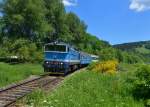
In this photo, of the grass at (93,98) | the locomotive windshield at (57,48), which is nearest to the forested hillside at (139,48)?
the locomotive windshield at (57,48)

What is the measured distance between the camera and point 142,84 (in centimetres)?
1797

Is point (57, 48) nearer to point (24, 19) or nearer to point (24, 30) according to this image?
point (24, 19)

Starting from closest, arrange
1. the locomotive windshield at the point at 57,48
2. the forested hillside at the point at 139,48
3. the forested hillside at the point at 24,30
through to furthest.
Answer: the locomotive windshield at the point at 57,48 → the forested hillside at the point at 24,30 → the forested hillside at the point at 139,48

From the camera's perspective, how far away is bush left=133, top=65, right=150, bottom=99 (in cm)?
1741

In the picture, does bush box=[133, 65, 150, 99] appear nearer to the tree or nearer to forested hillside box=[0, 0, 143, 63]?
forested hillside box=[0, 0, 143, 63]

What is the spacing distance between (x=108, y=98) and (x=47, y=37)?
69610 mm

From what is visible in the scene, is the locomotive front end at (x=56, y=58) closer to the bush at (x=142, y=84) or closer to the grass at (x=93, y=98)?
the grass at (x=93, y=98)

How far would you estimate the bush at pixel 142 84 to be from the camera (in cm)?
1741

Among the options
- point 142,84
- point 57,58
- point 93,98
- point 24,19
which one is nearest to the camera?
point 93,98

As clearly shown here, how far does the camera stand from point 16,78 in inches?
1224

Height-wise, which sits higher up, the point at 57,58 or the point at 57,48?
the point at 57,48

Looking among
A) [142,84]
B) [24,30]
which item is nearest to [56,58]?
[142,84]

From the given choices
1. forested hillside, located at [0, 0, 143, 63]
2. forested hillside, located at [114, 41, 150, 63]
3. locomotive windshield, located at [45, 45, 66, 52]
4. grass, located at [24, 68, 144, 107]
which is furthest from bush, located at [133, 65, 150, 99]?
forested hillside, located at [114, 41, 150, 63]

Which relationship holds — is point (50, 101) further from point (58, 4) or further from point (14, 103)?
point (58, 4)
